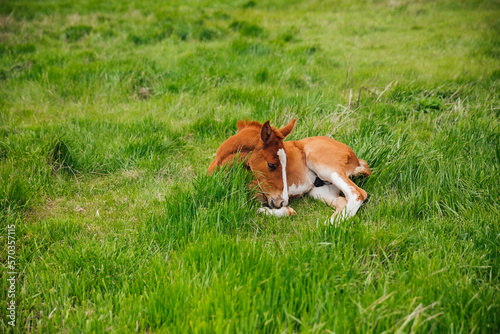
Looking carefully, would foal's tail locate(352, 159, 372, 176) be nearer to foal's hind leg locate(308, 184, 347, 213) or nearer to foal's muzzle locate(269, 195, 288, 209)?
foal's hind leg locate(308, 184, 347, 213)

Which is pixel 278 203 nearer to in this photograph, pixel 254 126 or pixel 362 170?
pixel 254 126

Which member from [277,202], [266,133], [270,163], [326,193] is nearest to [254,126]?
[266,133]

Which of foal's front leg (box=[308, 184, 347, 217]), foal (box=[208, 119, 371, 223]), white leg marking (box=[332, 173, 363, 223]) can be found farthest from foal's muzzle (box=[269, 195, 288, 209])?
foal's front leg (box=[308, 184, 347, 217])

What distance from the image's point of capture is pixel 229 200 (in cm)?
314

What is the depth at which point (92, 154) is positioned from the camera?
424 centimetres

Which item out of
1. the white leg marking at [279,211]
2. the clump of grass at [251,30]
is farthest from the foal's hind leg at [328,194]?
the clump of grass at [251,30]

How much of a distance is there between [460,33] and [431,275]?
10.7 metres

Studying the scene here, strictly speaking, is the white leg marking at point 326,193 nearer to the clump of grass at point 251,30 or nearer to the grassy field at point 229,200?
the grassy field at point 229,200

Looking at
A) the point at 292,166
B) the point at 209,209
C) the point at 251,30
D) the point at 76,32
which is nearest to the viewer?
the point at 209,209

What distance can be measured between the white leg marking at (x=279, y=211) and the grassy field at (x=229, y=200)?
0.10 meters

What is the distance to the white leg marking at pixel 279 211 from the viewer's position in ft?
10.6

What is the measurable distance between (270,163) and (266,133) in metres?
0.31

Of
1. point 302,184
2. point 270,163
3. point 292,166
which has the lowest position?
point 302,184

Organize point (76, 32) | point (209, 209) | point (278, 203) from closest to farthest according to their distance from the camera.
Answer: point (209, 209)
point (278, 203)
point (76, 32)
